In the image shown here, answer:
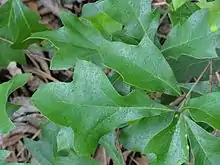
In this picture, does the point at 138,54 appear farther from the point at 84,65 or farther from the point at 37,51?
the point at 37,51

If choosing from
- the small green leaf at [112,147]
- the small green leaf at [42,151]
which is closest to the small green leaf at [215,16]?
the small green leaf at [112,147]

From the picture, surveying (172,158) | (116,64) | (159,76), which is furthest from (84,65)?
(172,158)

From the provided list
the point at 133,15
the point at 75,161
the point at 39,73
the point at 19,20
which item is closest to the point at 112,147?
the point at 75,161

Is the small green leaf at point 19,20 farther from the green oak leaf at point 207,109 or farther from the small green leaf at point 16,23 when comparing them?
the green oak leaf at point 207,109

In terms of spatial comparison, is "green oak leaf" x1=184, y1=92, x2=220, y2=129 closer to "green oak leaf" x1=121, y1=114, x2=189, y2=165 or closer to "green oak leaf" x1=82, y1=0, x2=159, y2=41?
"green oak leaf" x1=121, y1=114, x2=189, y2=165

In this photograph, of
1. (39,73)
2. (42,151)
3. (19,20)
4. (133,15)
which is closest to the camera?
(133,15)

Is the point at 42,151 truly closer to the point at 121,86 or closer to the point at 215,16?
the point at 121,86
